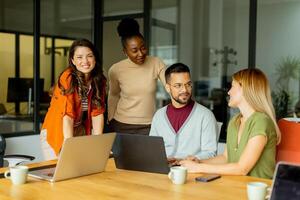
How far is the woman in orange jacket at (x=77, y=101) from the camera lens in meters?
2.53

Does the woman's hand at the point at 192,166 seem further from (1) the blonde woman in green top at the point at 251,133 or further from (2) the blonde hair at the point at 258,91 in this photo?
(2) the blonde hair at the point at 258,91

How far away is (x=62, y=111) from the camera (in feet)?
8.23

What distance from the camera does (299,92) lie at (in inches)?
196

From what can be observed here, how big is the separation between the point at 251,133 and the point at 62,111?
1.11 meters

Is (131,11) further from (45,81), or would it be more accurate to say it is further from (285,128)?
(285,128)

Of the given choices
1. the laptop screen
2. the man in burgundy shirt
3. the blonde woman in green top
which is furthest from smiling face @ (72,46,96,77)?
the laptop screen

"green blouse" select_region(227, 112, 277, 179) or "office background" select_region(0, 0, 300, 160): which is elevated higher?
"office background" select_region(0, 0, 300, 160)

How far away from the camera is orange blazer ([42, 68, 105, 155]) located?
251cm

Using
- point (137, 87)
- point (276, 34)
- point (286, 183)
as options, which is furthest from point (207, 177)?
point (276, 34)

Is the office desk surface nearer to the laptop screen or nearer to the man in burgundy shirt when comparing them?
the laptop screen

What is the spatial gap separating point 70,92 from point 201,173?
37.4 inches

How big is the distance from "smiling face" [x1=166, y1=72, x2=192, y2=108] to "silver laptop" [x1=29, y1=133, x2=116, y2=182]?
26.4 inches

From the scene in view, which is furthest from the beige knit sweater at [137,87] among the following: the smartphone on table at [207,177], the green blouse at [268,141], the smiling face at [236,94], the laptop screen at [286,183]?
the laptop screen at [286,183]

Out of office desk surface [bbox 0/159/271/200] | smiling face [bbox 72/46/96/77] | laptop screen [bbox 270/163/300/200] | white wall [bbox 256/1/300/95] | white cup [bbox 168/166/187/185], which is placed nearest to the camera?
laptop screen [bbox 270/163/300/200]
